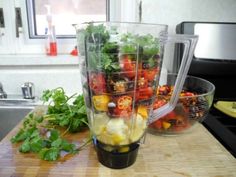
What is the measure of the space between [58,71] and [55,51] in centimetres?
12

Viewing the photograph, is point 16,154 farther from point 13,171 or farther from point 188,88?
point 188,88

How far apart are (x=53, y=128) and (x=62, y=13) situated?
762 millimetres

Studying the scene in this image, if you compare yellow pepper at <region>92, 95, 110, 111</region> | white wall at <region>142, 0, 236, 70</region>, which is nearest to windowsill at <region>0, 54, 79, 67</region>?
white wall at <region>142, 0, 236, 70</region>

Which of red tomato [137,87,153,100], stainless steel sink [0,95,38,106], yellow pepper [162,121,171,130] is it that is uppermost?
red tomato [137,87,153,100]

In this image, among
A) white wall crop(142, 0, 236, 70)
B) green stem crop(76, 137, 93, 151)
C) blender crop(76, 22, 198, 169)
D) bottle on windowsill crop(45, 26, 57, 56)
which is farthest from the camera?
bottle on windowsill crop(45, 26, 57, 56)

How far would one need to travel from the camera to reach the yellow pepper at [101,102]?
0.44 m

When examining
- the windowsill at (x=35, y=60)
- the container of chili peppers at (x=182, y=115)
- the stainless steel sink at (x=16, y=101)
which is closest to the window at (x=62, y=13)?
the windowsill at (x=35, y=60)

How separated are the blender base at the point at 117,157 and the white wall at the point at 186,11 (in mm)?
708

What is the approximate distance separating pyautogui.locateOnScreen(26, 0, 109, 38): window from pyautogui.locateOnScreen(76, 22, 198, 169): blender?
0.78 metres

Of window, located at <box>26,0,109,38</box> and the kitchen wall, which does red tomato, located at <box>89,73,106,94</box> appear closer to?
the kitchen wall

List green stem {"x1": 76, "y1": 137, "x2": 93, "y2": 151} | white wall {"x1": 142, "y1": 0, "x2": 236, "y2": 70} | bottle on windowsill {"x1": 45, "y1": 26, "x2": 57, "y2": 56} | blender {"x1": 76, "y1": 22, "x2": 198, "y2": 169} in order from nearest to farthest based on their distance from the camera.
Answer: blender {"x1": 76, "y1": 22, "x2": 198, "y2": 169} < green stem {"x1": 76, "y1": 137, "x2": 93, "y2": 151} < white wall {"x1": 142, "y1": 0, "x2": 236, "y2": 70} < bottle on windowsill {"x1": 45, "y1": 26, "x2": 57, "y2": 56}

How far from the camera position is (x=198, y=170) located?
48cm

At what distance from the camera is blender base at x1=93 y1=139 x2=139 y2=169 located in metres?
0.48

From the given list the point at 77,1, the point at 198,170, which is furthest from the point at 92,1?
the point at 198,170
